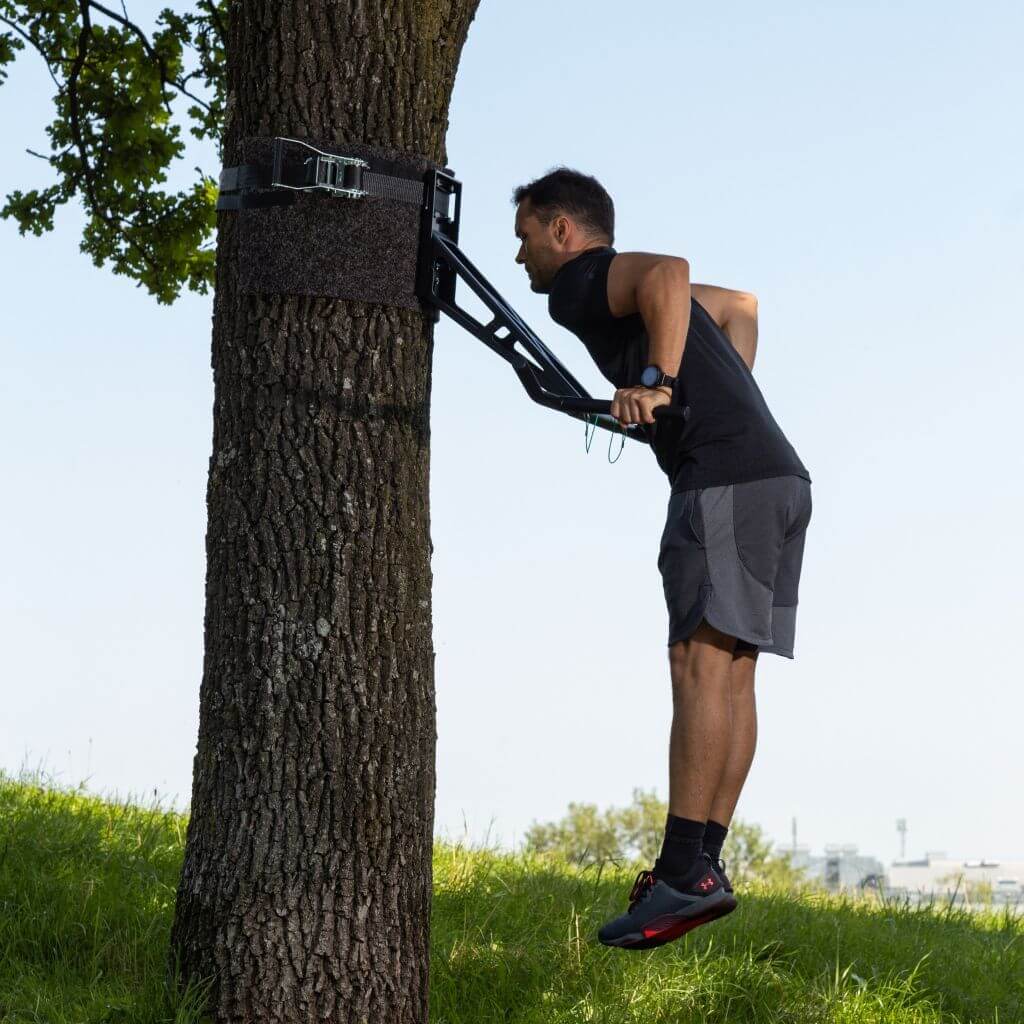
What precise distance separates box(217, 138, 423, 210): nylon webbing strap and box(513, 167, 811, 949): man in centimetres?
66

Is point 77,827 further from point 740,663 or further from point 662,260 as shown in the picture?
point 662,260

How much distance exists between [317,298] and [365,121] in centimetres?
64

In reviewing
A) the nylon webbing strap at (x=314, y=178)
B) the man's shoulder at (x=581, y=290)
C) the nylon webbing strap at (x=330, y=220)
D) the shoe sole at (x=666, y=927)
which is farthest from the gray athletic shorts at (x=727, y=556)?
the nylon webbing strap at (x=314, y=178)

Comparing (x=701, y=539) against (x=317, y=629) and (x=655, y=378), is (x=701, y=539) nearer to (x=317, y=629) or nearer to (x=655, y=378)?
(x=655, y=378)

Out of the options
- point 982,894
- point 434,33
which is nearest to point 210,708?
point 434,33

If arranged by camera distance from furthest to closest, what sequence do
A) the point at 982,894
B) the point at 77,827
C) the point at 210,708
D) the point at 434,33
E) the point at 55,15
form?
1. the point at 55,15
2. the point at 982,894
3. the point at 77,827
4. the point at 434,33
5. the point at 210,708

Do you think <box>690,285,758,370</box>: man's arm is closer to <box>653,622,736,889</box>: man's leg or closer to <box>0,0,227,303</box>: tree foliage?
<box>653,622,736,889</box>: man's leg

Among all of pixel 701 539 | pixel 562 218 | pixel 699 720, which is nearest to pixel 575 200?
pixel 562 218

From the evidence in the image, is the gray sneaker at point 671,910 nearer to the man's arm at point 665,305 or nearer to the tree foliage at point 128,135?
the man's arm at point 665,305

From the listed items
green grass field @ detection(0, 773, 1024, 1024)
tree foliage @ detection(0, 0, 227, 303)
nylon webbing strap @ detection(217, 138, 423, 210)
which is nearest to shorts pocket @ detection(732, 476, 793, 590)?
nylon webbing strap @ detection(217, 138, 423, 210)

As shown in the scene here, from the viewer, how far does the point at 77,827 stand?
22.2ft

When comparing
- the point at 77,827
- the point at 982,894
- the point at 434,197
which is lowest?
the point at 982,894

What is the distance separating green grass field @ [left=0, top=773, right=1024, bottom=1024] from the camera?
195 inches

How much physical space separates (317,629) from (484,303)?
1.23m
